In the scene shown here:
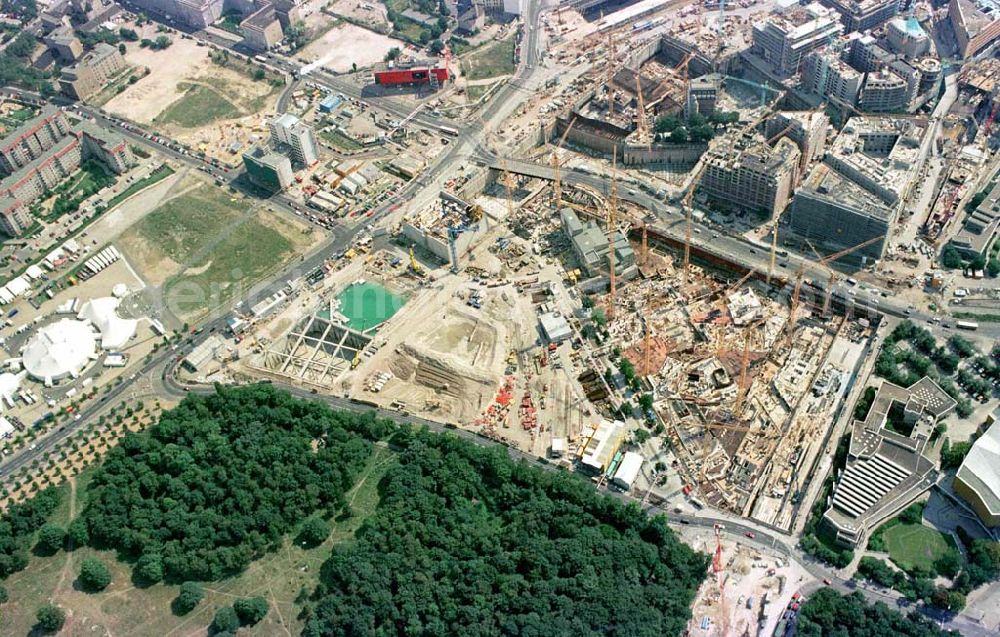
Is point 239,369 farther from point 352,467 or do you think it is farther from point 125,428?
point 352,467

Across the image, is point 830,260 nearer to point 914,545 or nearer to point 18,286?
point 914,545

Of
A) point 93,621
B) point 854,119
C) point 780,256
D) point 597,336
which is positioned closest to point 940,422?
point 780,256

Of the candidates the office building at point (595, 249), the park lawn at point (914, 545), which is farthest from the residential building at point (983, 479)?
the office building at point (595, 249)

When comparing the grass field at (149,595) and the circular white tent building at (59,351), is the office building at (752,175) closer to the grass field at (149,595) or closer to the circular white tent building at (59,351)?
the grass field at (149,595)

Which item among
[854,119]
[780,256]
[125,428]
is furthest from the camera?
[854,119]

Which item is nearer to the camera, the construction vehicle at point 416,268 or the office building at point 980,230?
the office building at point 980,230

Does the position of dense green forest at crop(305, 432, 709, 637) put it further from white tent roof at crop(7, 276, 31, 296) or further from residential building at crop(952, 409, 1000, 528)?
white tent roof at crop(7, 276, 31, 296)
